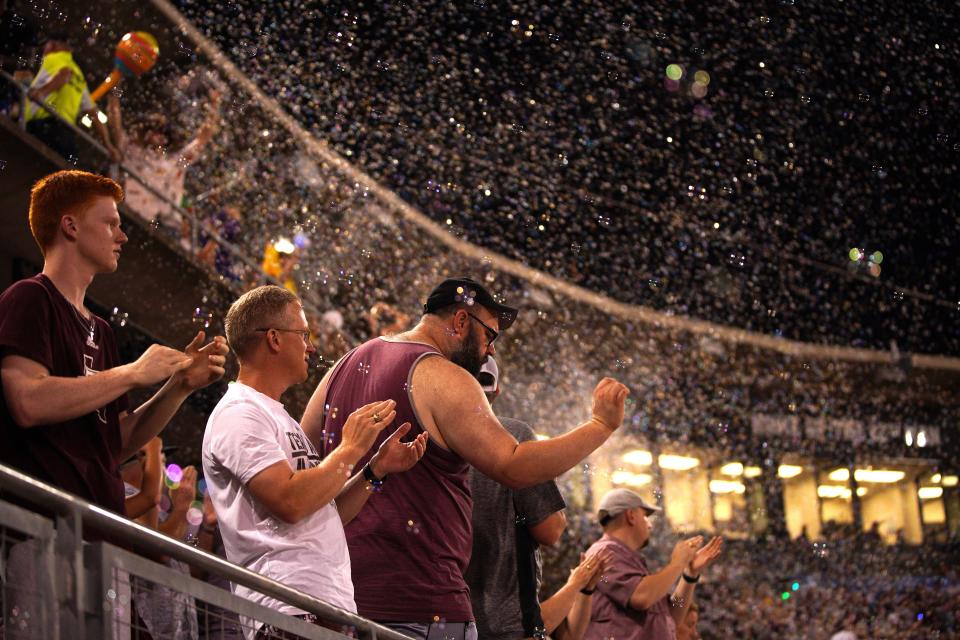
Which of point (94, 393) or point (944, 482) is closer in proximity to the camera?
point (94, 393)

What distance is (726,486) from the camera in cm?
2978

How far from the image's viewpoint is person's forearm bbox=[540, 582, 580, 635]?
520cm

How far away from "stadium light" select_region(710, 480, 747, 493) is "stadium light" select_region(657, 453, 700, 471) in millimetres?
730

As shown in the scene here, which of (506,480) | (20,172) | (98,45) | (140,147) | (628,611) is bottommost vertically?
(628,611)

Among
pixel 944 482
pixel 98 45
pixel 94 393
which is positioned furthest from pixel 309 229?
pixel 944 482

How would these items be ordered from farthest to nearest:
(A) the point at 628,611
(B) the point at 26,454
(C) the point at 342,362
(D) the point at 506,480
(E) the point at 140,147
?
(E) the point at 140,147, (A) the point at 628,611, (C) the point at 342,362, (D) the point at 506,480, (B) the point at 26,454

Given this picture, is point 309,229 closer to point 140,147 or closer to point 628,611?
point 140,147

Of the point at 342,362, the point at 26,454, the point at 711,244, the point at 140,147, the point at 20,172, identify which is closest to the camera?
→ the point at 26,454

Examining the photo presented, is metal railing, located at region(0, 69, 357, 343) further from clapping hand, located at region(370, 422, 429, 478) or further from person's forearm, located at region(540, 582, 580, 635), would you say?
clapping hand, located at region(370, 422, 429, 478)

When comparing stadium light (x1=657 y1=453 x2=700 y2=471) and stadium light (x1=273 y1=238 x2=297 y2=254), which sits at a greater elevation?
stadium light (x1=273 y1=238 x2=297 y2=254)

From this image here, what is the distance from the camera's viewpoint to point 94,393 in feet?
9.16

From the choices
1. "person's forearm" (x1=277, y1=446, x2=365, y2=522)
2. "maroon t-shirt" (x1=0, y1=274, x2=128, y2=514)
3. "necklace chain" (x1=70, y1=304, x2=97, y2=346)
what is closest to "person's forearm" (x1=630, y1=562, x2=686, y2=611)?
"person's forearm" (x1=277, y1=446, x2=365, y2=522)

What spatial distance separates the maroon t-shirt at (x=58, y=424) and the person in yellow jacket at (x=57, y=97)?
6726 mm

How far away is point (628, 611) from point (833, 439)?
26.2 m
